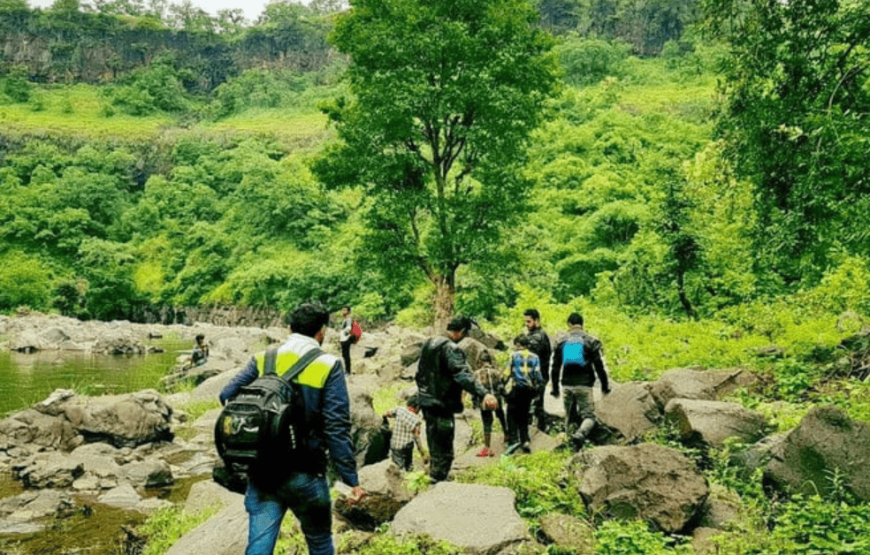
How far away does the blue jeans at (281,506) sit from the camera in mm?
4371

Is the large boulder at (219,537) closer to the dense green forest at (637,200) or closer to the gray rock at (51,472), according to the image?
the dense green forest at (637,200)

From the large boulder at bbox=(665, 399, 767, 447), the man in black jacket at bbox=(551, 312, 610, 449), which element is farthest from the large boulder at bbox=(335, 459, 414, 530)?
the large boulder at bbox=(665, 399, 767, 447)

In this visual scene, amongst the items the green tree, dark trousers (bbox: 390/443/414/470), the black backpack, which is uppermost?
the green tree

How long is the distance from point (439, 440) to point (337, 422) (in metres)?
Answer: 3.12

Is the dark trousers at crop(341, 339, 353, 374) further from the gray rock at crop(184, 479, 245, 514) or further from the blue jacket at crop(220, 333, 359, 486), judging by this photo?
the blue jacket at crop(220, 333, 359, 486)

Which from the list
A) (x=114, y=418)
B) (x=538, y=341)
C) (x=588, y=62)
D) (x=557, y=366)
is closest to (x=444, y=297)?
(x=114, y=418)

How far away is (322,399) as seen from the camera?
4488mm

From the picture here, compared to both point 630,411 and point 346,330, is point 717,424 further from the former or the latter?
point 346,330

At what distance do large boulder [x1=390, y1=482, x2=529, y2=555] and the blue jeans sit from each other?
60.2 inches

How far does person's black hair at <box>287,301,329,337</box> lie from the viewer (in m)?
4.64

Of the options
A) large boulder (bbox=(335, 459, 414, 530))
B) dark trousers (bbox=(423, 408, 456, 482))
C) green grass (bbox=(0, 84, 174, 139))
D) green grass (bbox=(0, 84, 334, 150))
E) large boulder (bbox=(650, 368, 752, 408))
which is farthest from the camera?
green grass (bbox=(0, 84, 174, 139))

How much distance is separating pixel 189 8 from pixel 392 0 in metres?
168

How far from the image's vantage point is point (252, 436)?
4070 mm

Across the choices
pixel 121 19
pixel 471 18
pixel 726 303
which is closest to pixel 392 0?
pixel 471 18
